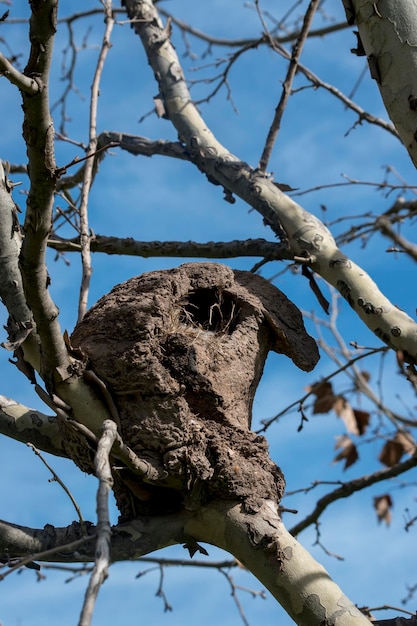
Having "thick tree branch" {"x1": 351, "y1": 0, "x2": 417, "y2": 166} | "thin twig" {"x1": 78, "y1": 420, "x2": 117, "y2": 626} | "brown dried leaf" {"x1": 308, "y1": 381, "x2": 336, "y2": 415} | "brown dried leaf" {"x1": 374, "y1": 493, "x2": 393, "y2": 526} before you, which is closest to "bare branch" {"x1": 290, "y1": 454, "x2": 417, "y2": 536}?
"brown dried leaf" {"x1": 308, "y1": 381, "x2": 336, "y2": 415}

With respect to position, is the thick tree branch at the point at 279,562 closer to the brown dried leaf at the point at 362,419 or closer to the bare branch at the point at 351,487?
the bare branch at the point at 351,487

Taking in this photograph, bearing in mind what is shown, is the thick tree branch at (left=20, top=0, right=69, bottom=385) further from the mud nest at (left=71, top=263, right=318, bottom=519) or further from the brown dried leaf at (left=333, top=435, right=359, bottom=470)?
the brown dried leaf at (left=333, top=435, right=359, bottom=470)

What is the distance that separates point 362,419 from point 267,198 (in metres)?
Answer: 2.34

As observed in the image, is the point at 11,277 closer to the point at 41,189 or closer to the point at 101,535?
the point at 41,189

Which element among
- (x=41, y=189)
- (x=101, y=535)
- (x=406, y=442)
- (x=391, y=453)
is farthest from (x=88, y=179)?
(x=101, y=535)

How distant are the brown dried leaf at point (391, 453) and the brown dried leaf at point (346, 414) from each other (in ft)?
0.89

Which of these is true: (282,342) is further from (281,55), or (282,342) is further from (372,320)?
(281,55)

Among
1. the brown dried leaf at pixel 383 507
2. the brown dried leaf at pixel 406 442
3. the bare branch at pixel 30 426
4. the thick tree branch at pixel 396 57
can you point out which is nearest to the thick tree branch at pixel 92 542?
the bare branch at pixel 30 426

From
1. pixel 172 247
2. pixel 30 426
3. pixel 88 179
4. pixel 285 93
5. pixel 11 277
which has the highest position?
pixel 285 93

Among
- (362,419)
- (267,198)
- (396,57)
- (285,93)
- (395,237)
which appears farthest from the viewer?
(362,419)

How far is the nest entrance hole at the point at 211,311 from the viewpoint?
4.35m

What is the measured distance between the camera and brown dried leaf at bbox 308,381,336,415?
5.79 metres

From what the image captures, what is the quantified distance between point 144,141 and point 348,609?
324 centimetres

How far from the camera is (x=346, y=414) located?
6.23m
